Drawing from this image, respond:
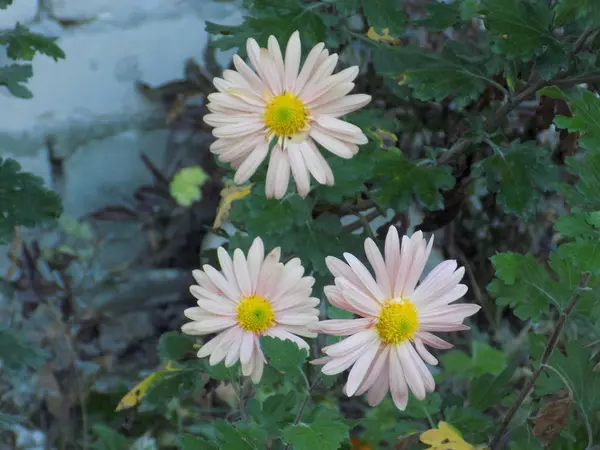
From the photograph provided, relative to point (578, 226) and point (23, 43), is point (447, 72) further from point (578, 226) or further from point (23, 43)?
point (23, 43)

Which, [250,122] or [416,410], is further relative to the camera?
[416,410]

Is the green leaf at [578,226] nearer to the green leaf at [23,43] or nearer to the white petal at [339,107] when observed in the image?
the white petal at [339,107]

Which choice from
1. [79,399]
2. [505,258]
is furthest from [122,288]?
[505,258]

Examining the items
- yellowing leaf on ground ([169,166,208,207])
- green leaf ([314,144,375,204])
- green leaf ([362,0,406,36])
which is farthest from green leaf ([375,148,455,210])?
yellowing leaf on ground ([169,166,208,207])

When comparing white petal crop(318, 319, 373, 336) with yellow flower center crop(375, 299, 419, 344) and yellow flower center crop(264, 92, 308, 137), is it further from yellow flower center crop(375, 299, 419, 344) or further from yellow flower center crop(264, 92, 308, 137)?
yellow flower center crop(264, 92, 308, 137)

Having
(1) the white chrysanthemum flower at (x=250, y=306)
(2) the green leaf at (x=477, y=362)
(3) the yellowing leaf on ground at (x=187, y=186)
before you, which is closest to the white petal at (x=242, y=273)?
(1) the white chrysanthemum flower at (x=250, y=306)

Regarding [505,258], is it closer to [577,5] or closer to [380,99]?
[577,5]

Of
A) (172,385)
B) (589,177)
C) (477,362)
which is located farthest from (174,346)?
(477,362)
